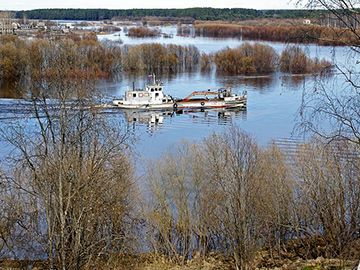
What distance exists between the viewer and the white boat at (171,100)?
103 feet

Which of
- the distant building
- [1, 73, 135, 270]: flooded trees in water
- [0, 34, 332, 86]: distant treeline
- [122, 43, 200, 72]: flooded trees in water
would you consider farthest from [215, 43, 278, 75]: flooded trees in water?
[1, 73, 135, 270]: flooded trees in water

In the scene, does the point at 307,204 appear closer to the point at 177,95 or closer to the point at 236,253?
the point at 236,253

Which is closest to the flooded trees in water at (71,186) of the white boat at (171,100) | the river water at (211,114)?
the river water at (211,114)

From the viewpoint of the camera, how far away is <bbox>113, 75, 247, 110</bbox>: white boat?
103ft

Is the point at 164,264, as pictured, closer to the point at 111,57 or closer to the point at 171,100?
the point at 171,100

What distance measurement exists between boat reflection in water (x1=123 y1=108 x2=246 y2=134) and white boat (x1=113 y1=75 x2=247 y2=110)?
34 cm

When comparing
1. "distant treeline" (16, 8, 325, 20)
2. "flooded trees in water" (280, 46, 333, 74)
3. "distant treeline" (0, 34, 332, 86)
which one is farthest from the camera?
"distant treeline" (16, 8, 325, 20)

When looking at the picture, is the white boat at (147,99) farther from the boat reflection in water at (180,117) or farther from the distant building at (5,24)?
the distant building at (5,24)

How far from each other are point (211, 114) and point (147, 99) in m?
3.85

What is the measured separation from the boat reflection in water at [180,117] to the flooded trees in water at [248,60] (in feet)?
39.4

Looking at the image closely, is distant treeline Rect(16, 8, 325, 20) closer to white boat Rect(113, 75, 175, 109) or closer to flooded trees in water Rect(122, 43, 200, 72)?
flooded trees in water Rect(122, 43, 200, 72)

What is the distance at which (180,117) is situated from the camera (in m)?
29.8

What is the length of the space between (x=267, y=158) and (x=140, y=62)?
33.5m

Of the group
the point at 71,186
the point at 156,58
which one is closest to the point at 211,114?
the point at 156,58
